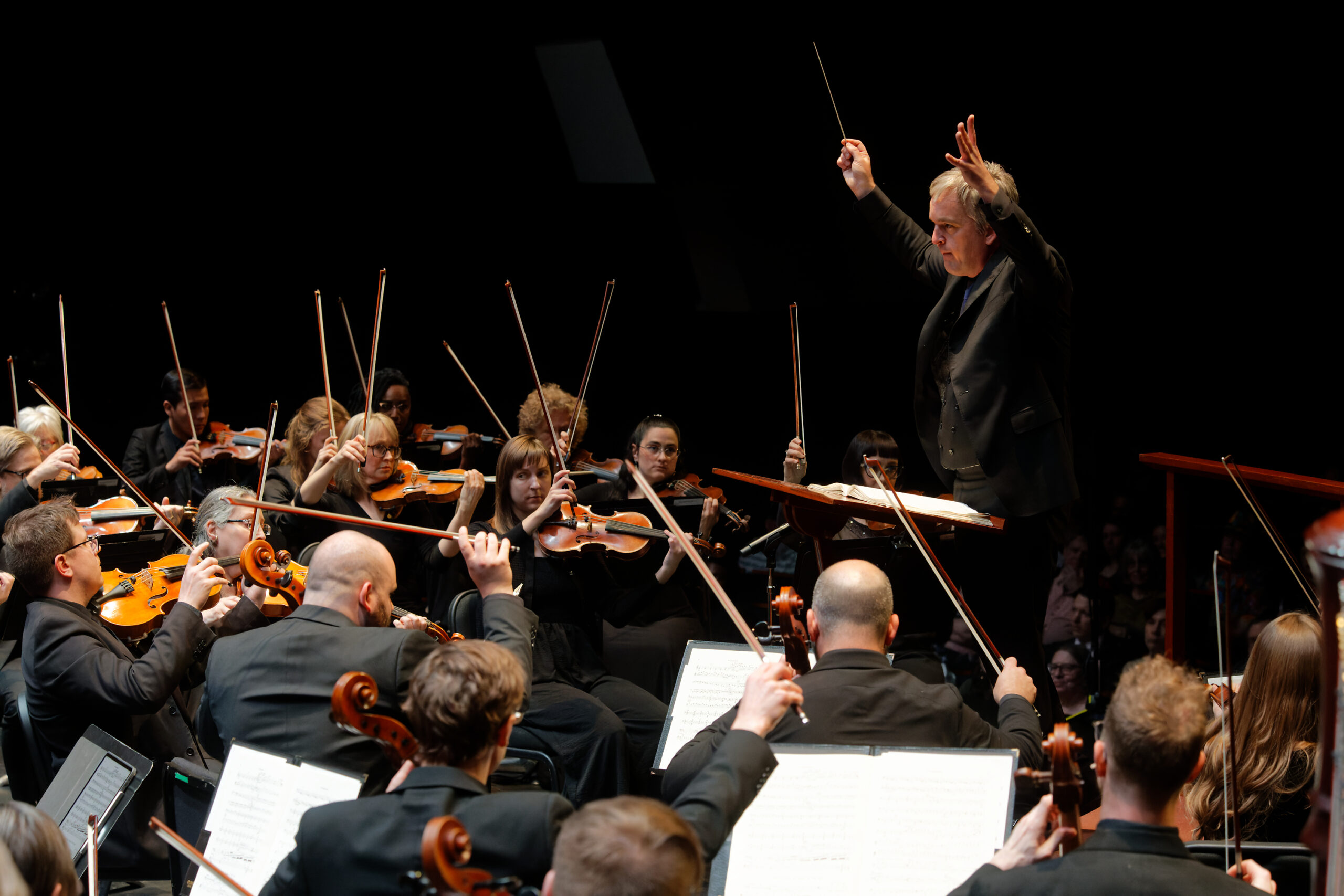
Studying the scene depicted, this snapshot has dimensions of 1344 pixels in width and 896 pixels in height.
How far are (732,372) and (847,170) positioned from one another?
3.40 meters

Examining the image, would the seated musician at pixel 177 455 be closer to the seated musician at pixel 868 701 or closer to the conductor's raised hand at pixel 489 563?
the conductor's raised hand at pixel 489 563

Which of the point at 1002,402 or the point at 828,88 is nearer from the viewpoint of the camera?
the point at 1002,402

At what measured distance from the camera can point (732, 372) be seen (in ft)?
22.5

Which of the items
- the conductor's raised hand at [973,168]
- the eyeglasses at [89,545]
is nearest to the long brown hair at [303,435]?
the eyeglasses at [89,545]

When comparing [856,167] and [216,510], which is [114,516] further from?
[856,167]

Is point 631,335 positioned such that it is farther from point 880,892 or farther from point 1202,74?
point 880,892

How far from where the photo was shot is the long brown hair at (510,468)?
171 inches

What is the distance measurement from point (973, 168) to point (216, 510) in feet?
9.48

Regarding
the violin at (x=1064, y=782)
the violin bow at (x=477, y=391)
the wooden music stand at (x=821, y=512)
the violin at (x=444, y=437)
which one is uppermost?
the violin bow at (x=477, y=391)

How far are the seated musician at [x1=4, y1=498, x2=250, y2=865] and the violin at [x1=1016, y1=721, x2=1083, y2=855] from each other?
2.28 meters

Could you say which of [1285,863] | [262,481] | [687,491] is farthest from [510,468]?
[1285,863]

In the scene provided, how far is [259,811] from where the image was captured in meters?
2.24

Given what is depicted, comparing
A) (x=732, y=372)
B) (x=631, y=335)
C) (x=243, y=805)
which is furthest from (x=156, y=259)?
(x=243, y=805)

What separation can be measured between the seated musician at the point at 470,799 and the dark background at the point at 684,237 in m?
3.71
